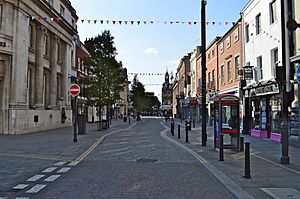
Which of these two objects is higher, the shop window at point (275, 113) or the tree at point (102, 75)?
the tree at point (102, 75)

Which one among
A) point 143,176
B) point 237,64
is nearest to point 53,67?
point 237,64

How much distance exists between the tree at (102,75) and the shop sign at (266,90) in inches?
561

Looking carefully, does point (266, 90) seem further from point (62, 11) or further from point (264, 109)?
point (62, 11)

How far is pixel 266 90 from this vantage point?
19.6m

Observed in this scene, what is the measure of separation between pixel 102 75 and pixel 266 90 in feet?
54.3

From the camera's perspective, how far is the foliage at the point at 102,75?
31.0m

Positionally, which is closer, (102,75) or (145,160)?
(145,160)

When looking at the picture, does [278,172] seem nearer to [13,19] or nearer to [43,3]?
[13,19]

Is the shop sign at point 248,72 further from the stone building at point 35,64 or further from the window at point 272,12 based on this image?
the stone building at point 35,64

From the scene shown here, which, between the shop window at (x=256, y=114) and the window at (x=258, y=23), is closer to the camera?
the shop window at (x=256, y=114)

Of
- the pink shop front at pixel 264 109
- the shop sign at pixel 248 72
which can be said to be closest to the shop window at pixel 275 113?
the pink shop front at pixel 264 109

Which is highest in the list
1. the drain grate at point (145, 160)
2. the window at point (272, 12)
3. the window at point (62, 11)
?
the window at point (62, 11)

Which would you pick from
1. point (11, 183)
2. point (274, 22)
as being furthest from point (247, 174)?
point (274, 22)

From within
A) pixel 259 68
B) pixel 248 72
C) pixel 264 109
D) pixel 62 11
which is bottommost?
pixel 264 109
